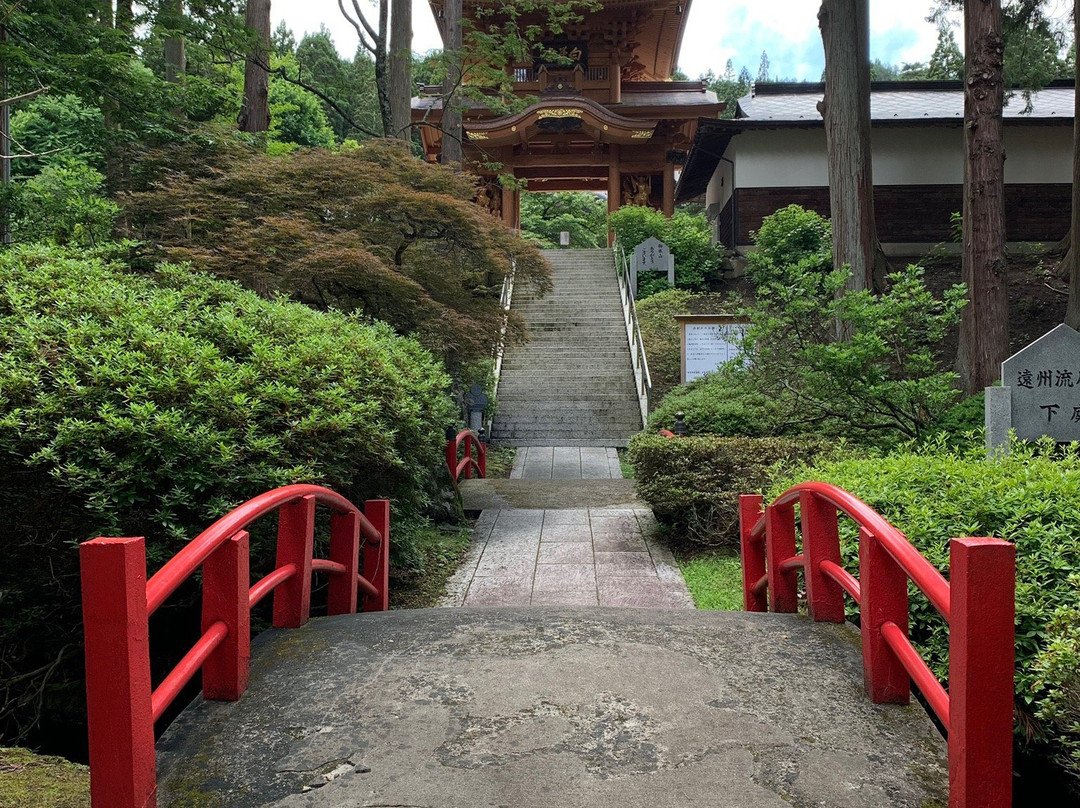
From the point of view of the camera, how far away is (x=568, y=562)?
6.62 m

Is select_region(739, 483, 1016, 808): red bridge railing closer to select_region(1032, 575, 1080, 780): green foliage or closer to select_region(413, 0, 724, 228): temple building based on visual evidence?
select_region(1032, 575, 1080, 780): green foliage

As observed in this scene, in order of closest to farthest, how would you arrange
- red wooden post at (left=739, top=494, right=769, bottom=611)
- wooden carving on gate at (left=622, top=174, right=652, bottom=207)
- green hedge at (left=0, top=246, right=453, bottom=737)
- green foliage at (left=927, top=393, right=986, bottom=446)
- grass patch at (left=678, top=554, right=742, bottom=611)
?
1. green hedge at (left=0, top=246, right=453, bottom=737)
2. red wooden post at (left=739, top=494, right=769, bottom=611)
3. grass patch at (left=678, top=554, right=742, bottom=611)
4. green foliage at (left=927, top=393, right=986, bottom=446)
5. wooden carving on gate at (left=622, top=174, right=652, bottom=207)

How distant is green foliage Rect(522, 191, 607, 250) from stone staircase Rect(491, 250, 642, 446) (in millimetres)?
19173

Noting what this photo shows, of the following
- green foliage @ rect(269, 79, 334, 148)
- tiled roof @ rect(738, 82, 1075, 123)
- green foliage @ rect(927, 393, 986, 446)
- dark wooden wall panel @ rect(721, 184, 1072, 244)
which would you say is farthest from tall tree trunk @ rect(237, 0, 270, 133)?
green foliage @ rect(269, 79, 334, 148)

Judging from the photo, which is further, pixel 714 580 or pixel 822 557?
pixel 714 580

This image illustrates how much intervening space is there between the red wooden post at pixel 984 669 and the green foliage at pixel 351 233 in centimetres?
592

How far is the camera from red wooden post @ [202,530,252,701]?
105 inches

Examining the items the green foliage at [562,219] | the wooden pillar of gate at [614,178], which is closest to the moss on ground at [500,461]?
the wooden pillar of gate at [614,178]

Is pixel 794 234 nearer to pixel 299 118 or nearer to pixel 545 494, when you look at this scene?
pixel 545 494

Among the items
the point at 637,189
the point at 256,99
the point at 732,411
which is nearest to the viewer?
the point at 732,411

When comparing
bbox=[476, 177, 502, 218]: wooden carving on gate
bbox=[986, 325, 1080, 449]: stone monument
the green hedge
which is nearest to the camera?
the green hedge

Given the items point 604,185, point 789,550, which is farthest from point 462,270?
point 604,185

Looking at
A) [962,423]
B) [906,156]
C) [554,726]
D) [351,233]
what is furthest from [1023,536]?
[906,156]

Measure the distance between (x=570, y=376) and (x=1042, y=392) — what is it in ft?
35.4
